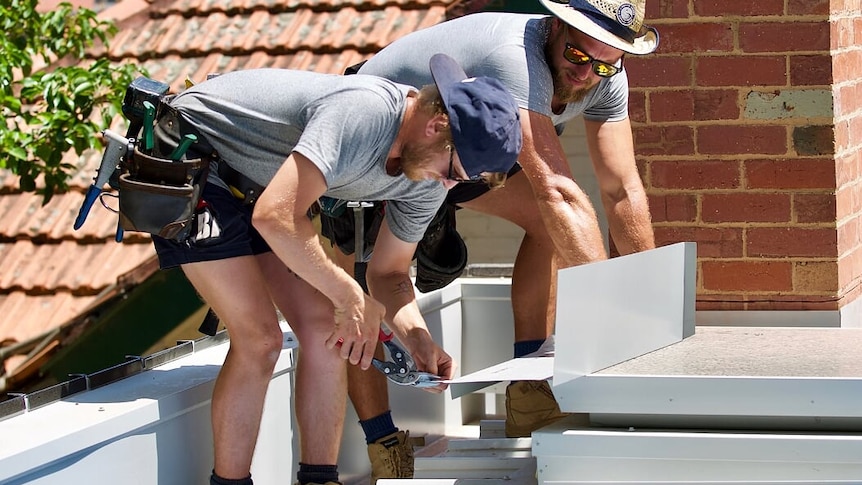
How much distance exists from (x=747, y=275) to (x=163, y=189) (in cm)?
213

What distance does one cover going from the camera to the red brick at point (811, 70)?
14.3 ft

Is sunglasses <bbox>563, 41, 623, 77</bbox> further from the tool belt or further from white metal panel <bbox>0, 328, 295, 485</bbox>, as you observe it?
white metal panel <bbox>0, 328, 295, 485</bbox>

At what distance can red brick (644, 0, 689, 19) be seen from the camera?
447 cm

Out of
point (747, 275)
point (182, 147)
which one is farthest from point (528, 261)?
point (182, 147)

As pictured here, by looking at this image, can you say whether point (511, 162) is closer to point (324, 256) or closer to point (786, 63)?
point (324, 256)

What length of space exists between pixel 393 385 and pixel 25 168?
182 centimetres

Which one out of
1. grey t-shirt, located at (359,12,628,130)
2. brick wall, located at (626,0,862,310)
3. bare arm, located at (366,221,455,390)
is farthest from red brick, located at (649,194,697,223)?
bare arm, located at (366,221,455,390)

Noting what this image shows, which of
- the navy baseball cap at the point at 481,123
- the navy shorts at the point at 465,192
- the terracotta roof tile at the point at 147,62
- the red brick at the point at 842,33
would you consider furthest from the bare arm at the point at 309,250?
the terracotta roof tile at the point at 147,62

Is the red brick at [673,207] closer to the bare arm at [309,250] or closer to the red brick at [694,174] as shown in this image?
the red brick at [694,174]

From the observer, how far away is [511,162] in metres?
3.00

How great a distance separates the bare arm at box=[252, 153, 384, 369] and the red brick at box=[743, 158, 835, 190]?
180cm

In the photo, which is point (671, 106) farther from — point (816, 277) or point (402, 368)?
point (402, 368)

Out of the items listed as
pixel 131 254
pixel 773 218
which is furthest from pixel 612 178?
pixel 131 254

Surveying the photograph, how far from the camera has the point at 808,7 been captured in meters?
4.36
